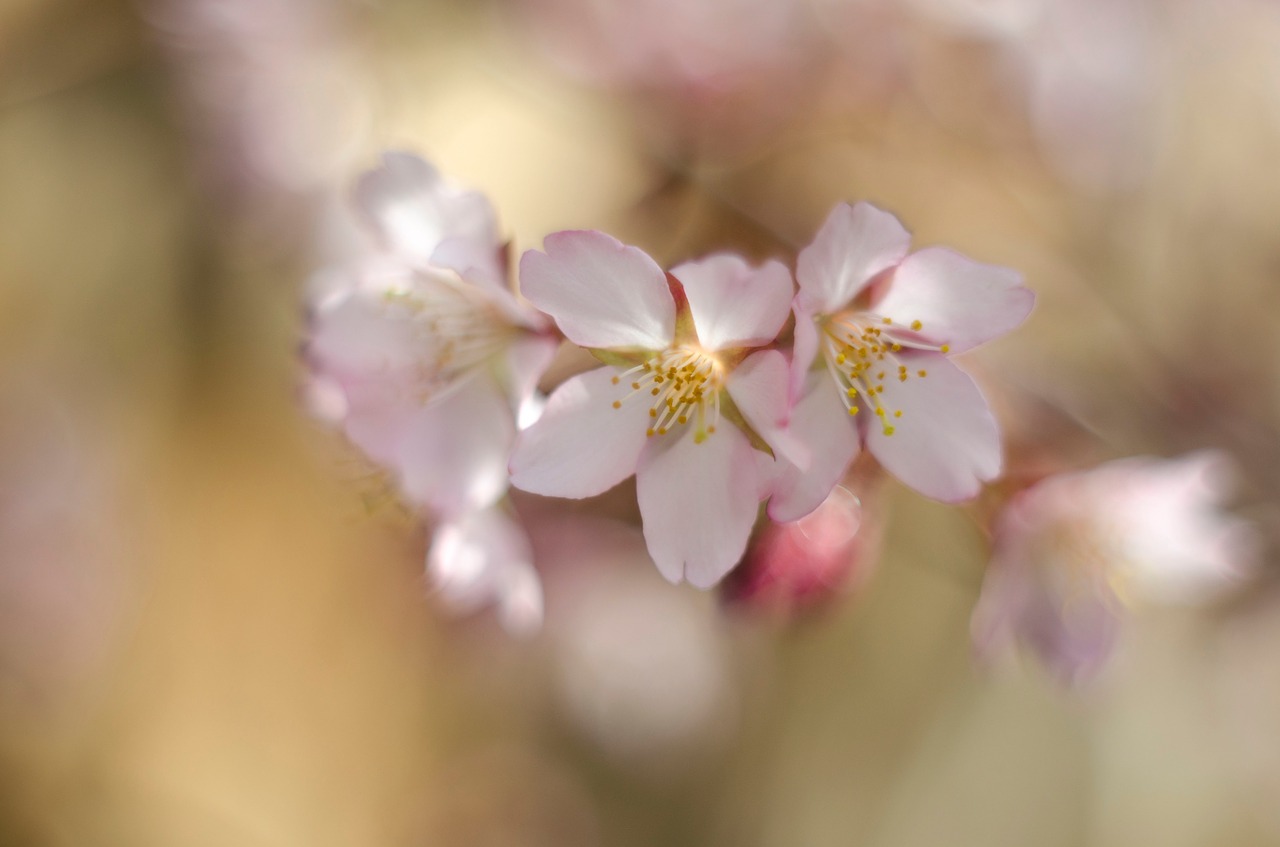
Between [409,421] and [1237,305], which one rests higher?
[409,421]

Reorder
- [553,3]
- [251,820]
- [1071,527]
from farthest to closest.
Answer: [251,820]
[553,3]
[1071,527]

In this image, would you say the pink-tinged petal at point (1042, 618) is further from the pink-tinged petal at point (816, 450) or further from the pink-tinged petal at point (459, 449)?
the pink-tinged petal at point (459, 449)

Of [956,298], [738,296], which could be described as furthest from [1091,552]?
[738,296]

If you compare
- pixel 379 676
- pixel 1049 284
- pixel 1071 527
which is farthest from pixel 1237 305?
pixel 379 676

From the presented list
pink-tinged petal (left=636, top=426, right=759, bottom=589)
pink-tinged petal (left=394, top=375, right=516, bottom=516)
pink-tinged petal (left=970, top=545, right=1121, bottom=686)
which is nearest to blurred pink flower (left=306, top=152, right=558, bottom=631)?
pink-tinged petal (left=394, top=375, right=516, bottom=516)

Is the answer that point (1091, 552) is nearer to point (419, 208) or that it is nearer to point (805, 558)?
point (805, 558)

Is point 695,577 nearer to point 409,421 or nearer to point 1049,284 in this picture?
point 409,421
